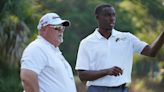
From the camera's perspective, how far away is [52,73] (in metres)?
4.26

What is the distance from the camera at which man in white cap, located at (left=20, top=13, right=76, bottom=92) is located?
4133 mm

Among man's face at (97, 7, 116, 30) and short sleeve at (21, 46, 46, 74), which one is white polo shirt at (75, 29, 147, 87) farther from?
short sleeve at (21, 46, 46, 74)

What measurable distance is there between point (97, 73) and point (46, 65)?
35.1 inches

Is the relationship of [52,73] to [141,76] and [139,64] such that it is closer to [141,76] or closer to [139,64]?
[139,64]

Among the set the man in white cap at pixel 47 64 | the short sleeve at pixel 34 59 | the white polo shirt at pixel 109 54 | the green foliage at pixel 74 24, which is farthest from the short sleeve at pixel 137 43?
the green foliage at pixel 74 24

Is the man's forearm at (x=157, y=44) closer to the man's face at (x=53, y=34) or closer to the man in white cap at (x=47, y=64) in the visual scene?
the man in white cap at (x=47, y=64)

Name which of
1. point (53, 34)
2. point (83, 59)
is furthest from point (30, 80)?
point (83, 59)

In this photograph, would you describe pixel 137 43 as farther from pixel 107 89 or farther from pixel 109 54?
pixel 107 89

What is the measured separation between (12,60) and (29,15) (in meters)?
1.31

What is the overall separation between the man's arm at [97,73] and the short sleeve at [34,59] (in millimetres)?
864

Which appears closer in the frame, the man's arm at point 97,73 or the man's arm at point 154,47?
the man's arm at point 97,73

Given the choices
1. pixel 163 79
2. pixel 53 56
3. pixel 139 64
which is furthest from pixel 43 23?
pixel 139 64

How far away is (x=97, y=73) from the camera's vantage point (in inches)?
199

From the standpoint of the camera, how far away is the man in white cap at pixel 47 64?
413 centimetres
